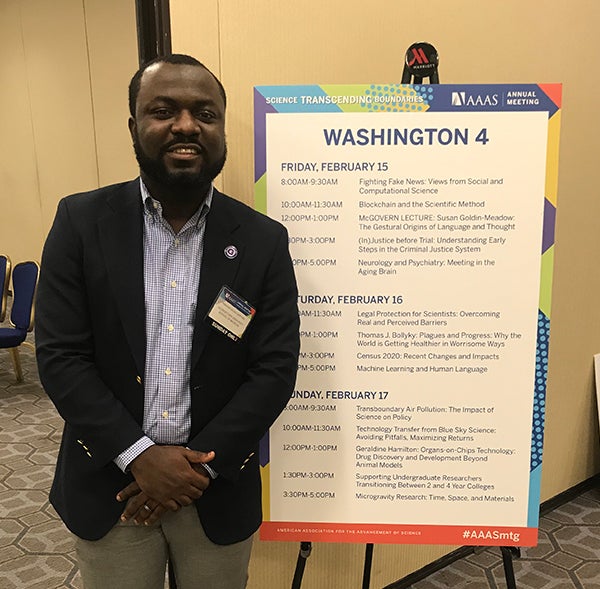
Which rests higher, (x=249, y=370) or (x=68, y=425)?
(x=249, y=370)

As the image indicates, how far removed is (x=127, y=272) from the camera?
1.37 meters

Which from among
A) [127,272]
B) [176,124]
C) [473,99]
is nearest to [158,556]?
[127,272]

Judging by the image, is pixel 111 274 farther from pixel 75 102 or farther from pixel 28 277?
Result: pixel 75 102

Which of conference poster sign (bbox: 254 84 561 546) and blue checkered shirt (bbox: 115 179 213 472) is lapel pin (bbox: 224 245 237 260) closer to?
blue checkered shirt (bbox: 115 179 213 472)

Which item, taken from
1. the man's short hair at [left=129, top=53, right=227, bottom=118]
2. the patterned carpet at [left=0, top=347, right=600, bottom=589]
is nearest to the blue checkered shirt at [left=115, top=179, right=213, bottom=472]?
the man's short hair at [left=129, top=53, right=227, bottom=118]

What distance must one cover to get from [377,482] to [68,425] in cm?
82

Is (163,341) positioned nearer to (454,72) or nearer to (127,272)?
(127,272)

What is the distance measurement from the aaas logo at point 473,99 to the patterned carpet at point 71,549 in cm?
186

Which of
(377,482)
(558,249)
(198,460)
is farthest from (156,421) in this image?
(558,249)

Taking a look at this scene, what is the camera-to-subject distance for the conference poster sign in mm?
1610

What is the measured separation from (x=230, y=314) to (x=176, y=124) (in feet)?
1.38

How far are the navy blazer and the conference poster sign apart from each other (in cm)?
23

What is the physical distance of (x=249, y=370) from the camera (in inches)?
56.6

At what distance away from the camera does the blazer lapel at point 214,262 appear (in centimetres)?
139
